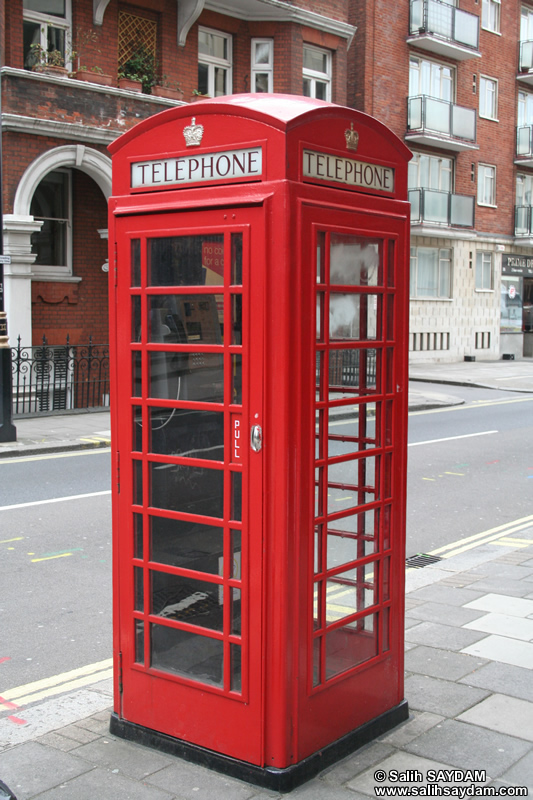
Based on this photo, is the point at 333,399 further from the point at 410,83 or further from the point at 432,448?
the point at 410,83

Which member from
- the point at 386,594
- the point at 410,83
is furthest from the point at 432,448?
the point at 410,83

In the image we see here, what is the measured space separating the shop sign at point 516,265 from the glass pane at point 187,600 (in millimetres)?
32584

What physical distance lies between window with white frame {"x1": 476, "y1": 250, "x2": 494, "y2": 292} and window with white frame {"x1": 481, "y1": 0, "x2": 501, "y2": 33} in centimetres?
872

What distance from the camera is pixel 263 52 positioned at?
21.2m

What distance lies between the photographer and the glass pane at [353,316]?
10.8 feet

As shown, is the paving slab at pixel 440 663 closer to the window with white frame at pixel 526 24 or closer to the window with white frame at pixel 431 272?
the window with white frame at pixel 431 272

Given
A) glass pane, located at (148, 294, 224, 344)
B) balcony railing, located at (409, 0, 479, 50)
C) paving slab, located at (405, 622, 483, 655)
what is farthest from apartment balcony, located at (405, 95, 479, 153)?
glass pane, located at (148, 294, 224, 344)

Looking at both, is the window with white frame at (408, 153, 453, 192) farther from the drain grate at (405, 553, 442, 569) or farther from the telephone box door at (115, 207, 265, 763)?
the telephone box door at (115, 207, 265, 763)

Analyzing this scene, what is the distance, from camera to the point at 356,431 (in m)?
3.71

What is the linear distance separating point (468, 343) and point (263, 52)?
50.0ft

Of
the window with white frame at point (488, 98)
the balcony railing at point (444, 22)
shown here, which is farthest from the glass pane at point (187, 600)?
the window with white frame at point (488, 98)

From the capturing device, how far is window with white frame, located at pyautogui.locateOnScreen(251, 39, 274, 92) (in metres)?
21.1

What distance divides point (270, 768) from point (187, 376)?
5.03 feet

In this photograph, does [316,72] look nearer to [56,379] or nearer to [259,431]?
[56,379]
